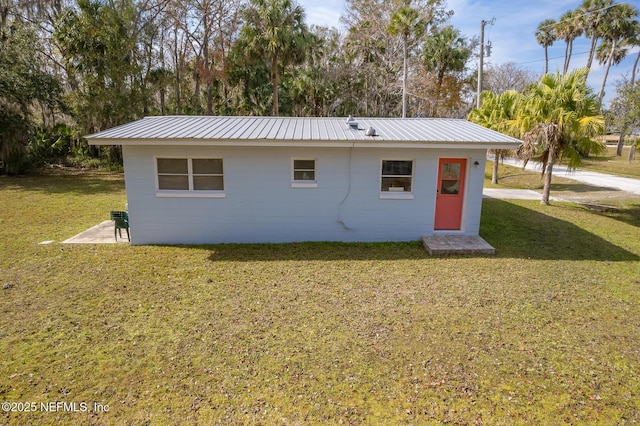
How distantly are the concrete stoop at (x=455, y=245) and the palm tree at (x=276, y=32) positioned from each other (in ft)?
58.1

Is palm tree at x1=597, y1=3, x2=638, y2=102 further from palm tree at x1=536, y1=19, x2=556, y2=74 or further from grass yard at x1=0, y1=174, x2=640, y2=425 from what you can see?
grass yard at x1=0, y1=174, x2=640, y2=425

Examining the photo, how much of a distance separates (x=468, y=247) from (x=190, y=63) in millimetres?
27224

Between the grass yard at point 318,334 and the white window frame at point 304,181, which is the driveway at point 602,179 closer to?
the grass yard at point 318,334

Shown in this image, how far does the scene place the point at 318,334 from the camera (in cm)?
514

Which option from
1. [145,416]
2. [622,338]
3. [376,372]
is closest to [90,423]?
[145,416]

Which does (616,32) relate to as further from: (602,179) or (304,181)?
(304,181)

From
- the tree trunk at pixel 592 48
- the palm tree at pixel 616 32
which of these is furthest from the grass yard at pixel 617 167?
the tree trunk at pixel 592 48

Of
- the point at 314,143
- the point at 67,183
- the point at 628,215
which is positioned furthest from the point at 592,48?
the point at 67,183

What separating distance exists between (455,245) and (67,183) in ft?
64.7

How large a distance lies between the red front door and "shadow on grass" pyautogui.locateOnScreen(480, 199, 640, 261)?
3.84 ft

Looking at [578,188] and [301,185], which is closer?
[301,185]

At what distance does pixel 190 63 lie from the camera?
28.3 m

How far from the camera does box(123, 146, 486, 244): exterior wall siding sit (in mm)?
8812

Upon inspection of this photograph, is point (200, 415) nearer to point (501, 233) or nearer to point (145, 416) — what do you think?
point (145, 416)
